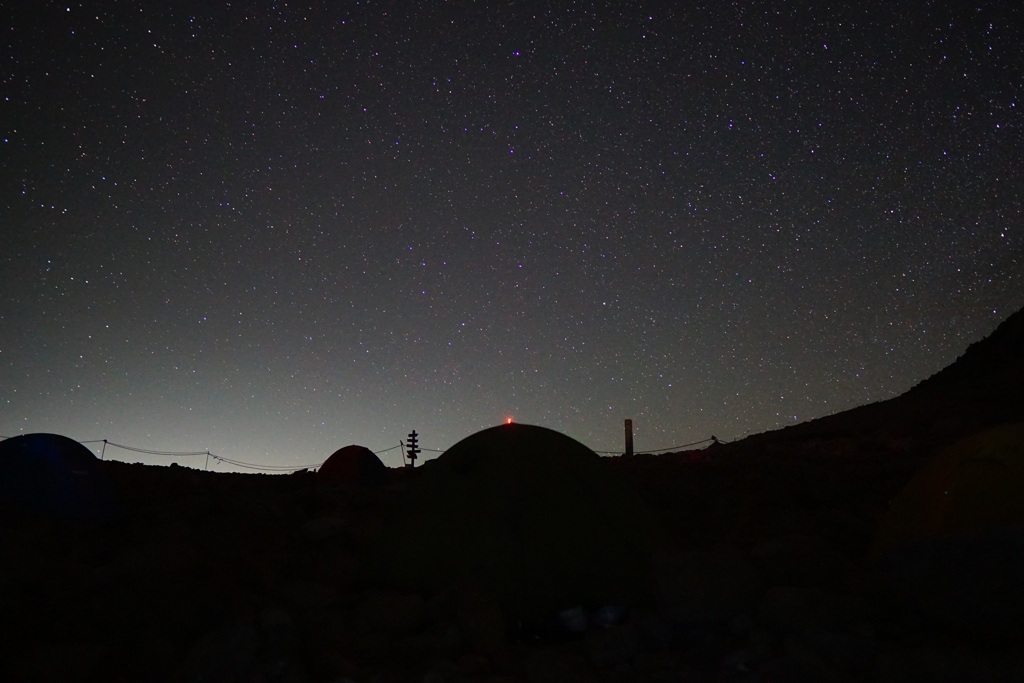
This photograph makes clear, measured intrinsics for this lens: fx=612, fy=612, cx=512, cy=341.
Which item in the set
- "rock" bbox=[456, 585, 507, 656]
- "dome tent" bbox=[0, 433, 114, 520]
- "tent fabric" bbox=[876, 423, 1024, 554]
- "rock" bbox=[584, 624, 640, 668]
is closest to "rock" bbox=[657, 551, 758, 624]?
"rock" bbox=[584, 624, 640, 668]

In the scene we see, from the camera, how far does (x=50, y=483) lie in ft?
29.5

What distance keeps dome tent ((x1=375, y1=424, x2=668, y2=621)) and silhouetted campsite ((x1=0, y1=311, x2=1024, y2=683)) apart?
0.02m

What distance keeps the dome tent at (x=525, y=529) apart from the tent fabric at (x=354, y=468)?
33.6 ft

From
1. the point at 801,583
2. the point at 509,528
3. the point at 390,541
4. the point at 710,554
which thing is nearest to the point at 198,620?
the point at 390,541

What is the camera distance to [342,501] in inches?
395

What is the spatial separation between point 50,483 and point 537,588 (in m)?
7.72

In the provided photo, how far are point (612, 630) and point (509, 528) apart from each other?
1329 mm

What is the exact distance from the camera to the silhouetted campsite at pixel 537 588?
4.84 m

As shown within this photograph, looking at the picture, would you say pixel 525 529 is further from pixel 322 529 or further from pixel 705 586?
pixel 322 529

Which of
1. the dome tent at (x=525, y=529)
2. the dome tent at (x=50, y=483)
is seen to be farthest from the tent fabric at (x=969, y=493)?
the dome tent at (x=50, y=483)

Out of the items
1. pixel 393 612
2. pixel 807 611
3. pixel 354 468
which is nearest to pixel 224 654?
pixel 393 612

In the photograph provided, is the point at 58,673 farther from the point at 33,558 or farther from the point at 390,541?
the point at 390,541

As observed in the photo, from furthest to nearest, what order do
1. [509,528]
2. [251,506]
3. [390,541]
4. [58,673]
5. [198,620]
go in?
[251,506] < [390,541] < [509,528] < [198,620] < [58,673]

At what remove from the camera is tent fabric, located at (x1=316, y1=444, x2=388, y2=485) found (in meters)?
16.6
